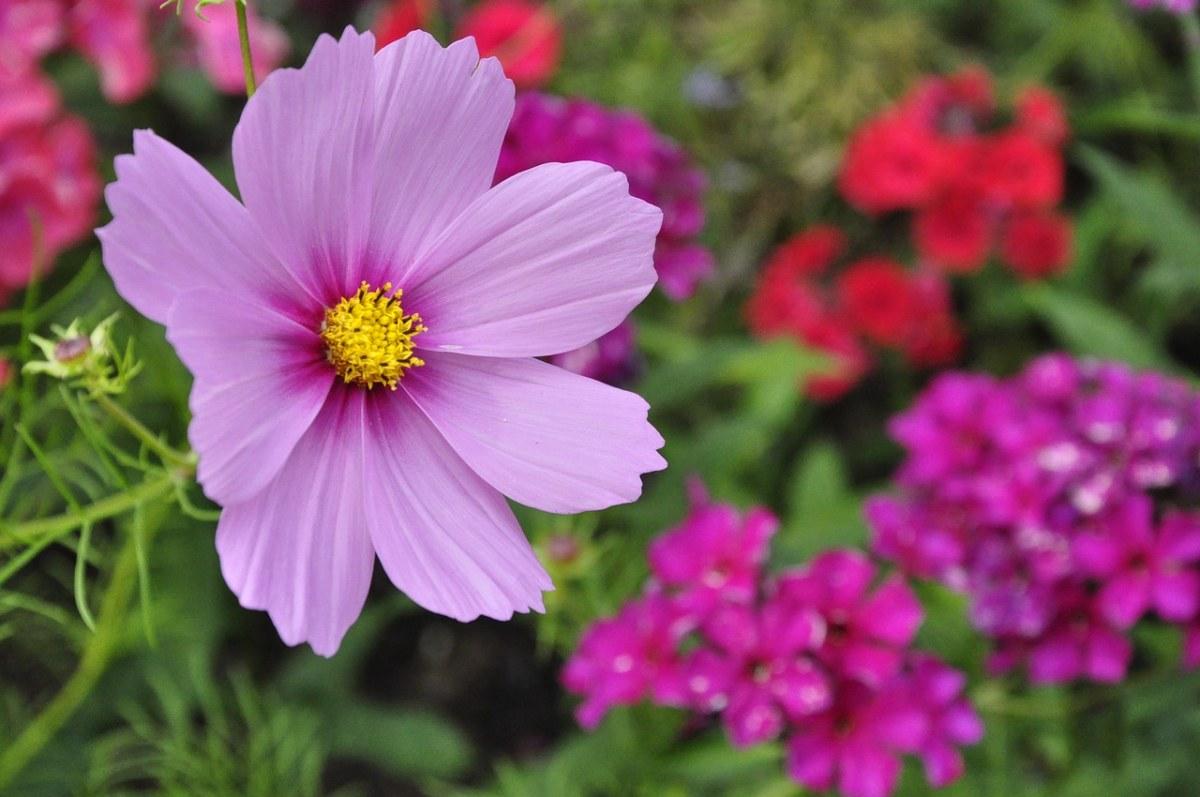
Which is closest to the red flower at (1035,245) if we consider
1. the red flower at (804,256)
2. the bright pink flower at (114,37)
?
the red flower at (804,256)

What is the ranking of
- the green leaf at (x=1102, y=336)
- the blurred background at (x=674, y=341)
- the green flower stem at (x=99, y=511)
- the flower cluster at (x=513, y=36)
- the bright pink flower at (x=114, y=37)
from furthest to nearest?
the flower cluster at (x=513, y=36), the green leaf at (x=1102, y=336), the bright pink flower at (x=114, y=37), the blurred background at (x=674, y=341), the green flower stem at (x=99, y=511)

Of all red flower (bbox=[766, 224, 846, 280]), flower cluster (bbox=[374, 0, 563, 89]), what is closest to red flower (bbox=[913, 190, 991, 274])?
red flower (bbox=[766, 224, 846, 280])

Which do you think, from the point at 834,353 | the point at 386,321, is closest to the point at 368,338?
the point at 386,321

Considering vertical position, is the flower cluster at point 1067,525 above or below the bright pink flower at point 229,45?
below

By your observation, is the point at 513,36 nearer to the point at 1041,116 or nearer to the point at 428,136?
the point at 1041,116

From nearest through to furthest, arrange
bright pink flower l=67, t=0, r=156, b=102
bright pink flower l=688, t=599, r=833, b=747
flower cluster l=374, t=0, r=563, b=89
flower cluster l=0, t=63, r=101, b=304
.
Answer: bright pink flower l=688, t=599, r=833, b=747
flower cluster l=0, t=63, r=101, b=304
bright pink flower l=67, t=0, r=156, b=102
flower cluster l=374, t=0, r=563, b=89

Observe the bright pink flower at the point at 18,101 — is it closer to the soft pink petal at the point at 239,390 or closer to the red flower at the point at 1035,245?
the soft pink petal at the point at 239,390

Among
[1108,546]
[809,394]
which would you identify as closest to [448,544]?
[1108,546]

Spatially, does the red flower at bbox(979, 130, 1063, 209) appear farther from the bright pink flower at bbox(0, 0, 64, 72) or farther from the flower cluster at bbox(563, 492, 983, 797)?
the bright pink flower at bbox(0, 0, 64, 72)
